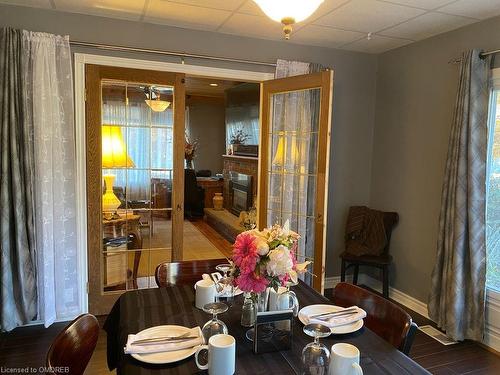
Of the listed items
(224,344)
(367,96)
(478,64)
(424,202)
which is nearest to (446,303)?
(424,202)

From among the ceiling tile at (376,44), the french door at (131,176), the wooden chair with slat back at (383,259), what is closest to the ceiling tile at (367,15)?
the ceiling tile at (376,44)

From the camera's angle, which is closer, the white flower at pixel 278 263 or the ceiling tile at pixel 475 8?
the white flower at pixel 278 263

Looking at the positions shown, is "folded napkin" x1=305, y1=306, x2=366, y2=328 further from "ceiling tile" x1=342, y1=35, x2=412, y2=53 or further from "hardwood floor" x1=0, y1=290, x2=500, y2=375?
"ceiling tile" x1=342, y1=35, x2=412, y2=53

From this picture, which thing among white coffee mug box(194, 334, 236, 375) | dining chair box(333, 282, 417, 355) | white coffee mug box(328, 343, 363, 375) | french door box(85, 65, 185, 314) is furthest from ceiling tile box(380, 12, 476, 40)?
white coffee mug box(194, 334, 236, 375)

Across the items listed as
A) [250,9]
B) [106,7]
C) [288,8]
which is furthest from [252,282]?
[106,7]

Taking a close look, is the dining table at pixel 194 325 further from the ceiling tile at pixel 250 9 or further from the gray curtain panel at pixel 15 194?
the ceiling tile at pixel 250 9

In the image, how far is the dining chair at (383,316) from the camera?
5.37ft

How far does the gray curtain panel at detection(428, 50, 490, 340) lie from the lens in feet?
9.68

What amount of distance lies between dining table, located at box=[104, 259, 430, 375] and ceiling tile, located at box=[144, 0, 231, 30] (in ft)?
6.43

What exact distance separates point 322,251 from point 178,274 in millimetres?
1553

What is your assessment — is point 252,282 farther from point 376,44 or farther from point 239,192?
point 239,192

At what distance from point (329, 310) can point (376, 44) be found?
2957 mm

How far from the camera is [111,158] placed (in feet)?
11.1

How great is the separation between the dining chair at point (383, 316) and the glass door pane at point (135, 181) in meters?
2.06
